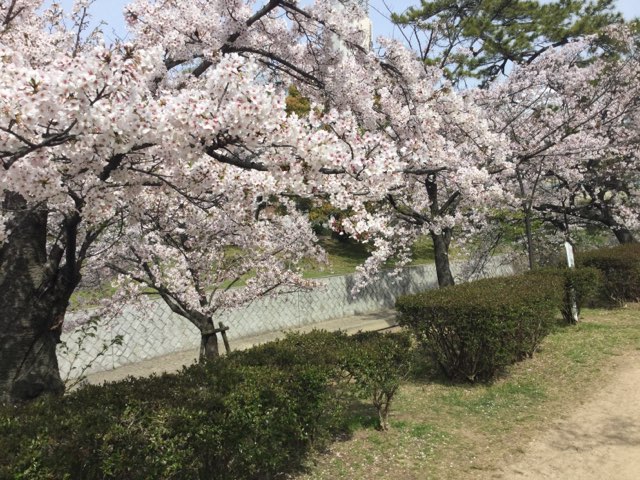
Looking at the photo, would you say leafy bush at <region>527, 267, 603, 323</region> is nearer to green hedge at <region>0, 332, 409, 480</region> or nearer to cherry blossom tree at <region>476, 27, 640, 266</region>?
cherry blossom tree at <region>476, 27, 640, 266</region>

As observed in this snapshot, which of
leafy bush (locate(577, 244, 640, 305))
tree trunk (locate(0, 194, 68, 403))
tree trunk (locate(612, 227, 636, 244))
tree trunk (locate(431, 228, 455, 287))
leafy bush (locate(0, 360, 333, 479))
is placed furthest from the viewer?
tree trunk (locate(612, 227, 636, 244))

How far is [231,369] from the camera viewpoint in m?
4.46

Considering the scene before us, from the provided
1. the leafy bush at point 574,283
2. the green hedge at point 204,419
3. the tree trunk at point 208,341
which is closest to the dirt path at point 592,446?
the green hedge at point 204,419

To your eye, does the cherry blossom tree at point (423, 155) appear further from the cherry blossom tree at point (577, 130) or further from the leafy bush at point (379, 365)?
the cherry blossom tree at point (577, 130)

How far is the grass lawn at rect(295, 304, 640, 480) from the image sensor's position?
4.62 metres

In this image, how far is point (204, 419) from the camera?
355 centimetres

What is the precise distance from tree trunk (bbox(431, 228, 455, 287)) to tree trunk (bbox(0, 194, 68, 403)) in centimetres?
903

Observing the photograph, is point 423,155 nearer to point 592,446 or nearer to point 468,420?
point 468,420

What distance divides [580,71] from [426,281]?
9109 millimetres

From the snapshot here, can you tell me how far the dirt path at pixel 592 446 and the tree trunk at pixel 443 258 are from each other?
19.0ft

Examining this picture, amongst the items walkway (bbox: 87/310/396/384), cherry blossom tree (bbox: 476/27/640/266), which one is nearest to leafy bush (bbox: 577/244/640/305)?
cherry blossom tree (bbox: 476/27/640/266)

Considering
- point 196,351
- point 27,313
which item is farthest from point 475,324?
point 196,351

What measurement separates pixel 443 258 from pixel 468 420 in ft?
22.1

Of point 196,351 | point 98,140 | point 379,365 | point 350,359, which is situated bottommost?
point 196,351
